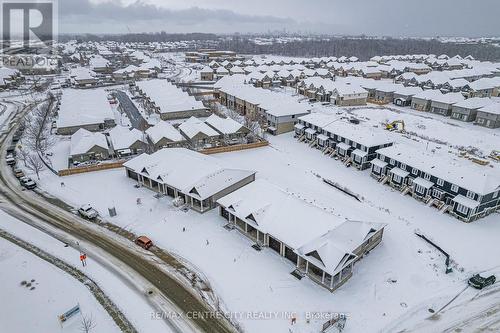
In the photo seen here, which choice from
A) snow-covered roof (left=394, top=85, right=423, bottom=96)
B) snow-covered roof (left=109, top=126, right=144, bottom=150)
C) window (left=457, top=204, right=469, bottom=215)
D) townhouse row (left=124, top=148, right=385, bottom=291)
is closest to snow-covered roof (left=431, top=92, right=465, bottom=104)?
snow-covered roof (left=394, top=85, right=423, bottom=96)

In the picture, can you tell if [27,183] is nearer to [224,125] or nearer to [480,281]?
[224,125]

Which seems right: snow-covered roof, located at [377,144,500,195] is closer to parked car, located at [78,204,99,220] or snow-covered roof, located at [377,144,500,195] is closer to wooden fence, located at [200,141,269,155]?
wooden fence, located at [200,141,269,155]

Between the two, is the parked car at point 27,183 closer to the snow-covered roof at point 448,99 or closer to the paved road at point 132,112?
the paved road at point 132,112

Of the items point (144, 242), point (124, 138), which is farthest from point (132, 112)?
point (144, 242)

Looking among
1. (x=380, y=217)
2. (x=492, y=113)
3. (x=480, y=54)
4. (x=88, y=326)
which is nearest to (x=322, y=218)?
(x=380, y=217)

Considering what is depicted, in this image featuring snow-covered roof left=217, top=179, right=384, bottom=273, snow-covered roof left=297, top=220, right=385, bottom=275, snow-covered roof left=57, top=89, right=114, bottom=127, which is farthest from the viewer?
snow-covered roof left=57, top=89, right=114, bottom=127

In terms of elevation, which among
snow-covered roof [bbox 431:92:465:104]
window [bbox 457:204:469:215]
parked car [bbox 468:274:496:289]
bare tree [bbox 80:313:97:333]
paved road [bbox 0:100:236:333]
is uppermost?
snow-covered roof [bbox 431:92:465:104]
